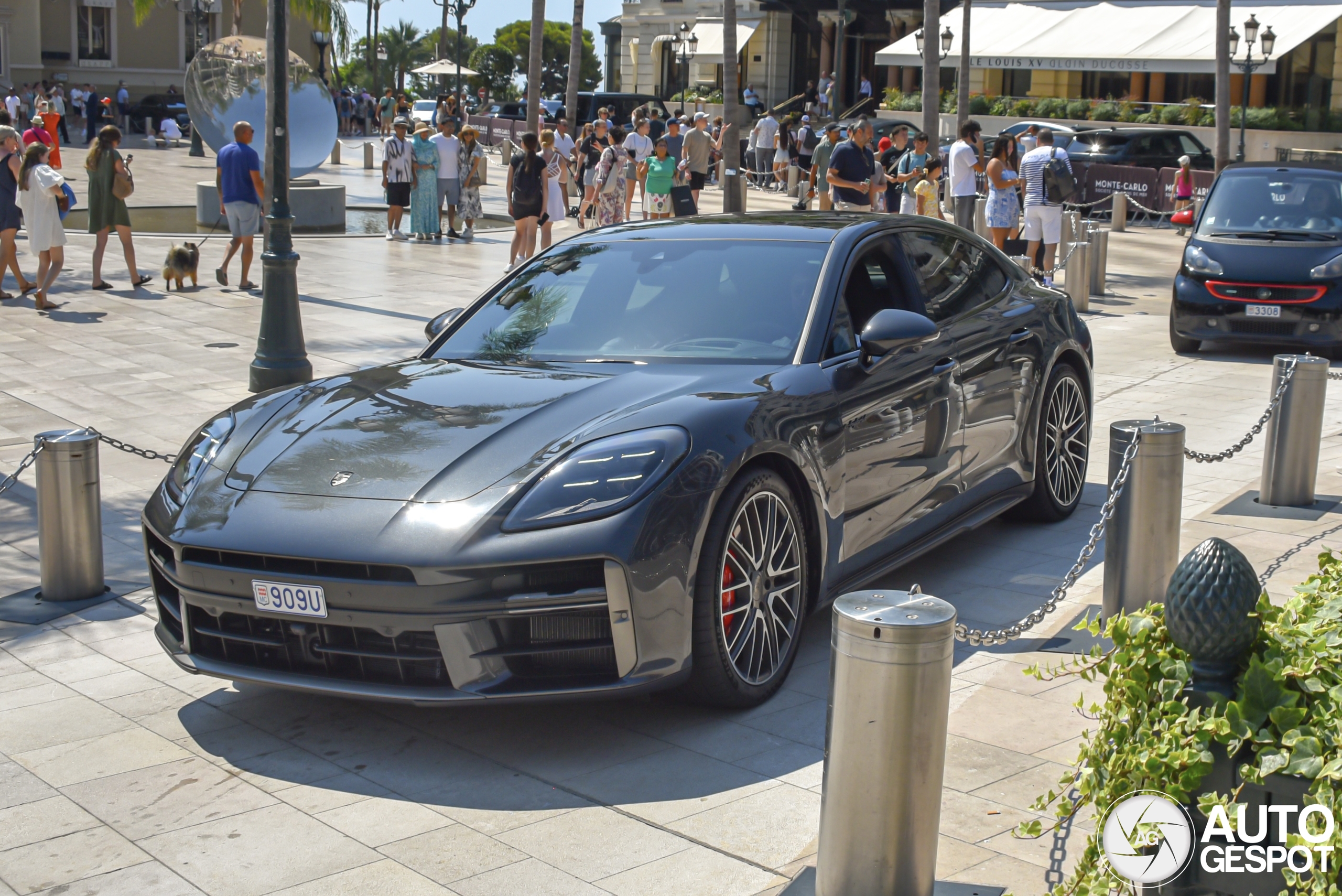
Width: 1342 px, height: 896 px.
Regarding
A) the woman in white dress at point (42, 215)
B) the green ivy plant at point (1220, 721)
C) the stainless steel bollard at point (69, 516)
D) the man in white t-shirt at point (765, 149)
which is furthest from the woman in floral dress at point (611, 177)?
the green ivy plant at point (1220, 721)

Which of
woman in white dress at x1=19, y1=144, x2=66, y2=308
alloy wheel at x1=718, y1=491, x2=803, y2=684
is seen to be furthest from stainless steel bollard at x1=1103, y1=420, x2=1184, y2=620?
woman in white dress at x1=19, y1=144, x2=66, y2=308

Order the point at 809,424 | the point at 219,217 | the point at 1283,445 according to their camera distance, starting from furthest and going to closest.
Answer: the point at 219,217
the point at 1283,445
the point at 809,424

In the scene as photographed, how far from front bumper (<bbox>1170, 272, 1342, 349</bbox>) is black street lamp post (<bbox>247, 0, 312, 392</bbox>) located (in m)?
7.83

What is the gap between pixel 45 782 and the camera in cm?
447

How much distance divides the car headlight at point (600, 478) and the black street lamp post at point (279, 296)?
657 centimetres

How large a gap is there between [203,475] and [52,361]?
7758mm

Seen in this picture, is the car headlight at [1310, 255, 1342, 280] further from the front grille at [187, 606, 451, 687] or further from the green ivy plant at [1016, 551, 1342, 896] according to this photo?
the front grille at [187, 606, 451, 687]

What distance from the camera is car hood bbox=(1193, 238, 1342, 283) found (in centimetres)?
1274

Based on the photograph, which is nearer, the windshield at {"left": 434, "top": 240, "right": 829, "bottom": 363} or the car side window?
the windshield at {"left": 434, "top": 240, "right": 829, "bottom": 363}

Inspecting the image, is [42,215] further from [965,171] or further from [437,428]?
[437,428]

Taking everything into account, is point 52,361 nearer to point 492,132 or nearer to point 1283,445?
point 1283,445

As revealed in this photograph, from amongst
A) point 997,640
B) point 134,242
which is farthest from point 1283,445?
point 134,242

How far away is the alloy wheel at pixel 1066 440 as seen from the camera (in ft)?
23.8

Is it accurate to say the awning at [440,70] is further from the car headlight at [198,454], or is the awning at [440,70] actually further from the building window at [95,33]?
the car headlight at [198,454]
